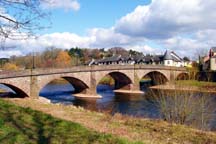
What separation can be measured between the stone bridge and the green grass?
26956 mm

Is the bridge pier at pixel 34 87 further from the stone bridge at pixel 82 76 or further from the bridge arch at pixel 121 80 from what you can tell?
the bridge arch at pixel 121 80

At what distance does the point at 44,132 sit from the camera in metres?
9.45

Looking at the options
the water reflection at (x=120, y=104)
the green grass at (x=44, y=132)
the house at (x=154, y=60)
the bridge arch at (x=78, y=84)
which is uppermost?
the house at (x=154, y=60)

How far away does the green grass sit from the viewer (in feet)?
28.0

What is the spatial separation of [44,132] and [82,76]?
4162cm

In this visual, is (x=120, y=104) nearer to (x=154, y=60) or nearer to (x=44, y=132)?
(x=44, y=132)

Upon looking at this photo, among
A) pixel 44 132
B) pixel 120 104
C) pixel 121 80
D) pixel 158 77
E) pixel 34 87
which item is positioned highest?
pixel 158 77

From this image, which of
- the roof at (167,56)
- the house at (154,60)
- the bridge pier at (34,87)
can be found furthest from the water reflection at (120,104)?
the house at (154,60)

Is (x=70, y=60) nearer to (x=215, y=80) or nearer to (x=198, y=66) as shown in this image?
(x=198, y=66)

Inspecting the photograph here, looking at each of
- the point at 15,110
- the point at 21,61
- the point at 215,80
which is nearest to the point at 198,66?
the point at 215,80

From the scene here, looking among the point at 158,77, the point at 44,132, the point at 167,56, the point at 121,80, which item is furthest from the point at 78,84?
the point at 167,56

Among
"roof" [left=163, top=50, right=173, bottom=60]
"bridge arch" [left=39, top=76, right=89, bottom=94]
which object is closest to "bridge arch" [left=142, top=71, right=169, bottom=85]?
"bridge arch" [left=39, top=76, right=89, bottom=94]

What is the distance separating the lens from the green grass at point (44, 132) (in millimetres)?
8546

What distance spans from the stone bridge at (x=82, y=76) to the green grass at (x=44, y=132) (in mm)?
26956
